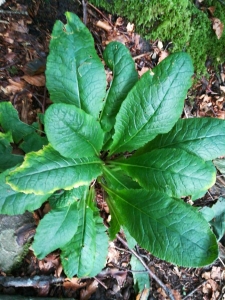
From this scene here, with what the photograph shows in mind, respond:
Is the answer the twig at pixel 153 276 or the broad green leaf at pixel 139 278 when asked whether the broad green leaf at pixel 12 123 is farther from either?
the broad green leaf at pixel 139 278

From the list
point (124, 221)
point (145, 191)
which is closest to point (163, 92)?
point (145, 191)

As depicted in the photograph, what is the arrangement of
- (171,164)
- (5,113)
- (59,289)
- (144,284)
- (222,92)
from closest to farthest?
(171,164) < (5,113) < (59,289) < (144,284) < (222,92)

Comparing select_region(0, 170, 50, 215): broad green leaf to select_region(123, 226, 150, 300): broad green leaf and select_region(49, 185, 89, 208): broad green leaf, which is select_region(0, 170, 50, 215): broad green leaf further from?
select_region(123, 226, 150, 300): broad green leaf

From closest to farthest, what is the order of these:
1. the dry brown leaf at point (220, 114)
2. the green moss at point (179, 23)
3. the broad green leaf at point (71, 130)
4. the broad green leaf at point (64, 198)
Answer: the broad green leaf at point (71, 130) → the broad green leaf at point (64, 198) → the green moss at point (179, 23) → the dry brown leaf at point (220, 114)

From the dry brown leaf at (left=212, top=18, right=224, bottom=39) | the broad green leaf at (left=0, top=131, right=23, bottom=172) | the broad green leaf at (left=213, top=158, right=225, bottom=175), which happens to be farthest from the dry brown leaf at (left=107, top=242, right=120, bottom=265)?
the dry brown leaf at (left=212, top=18, right=224, bottom=39)

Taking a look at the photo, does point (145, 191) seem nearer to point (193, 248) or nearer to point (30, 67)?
point (193, 248)

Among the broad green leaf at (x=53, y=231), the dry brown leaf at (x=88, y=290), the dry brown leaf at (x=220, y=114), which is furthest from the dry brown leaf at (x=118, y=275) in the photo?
the dry brown leaf at (x=220, y=114)

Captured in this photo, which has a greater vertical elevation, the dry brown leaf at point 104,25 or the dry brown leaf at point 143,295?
the dry brown leaf at point 104,25
